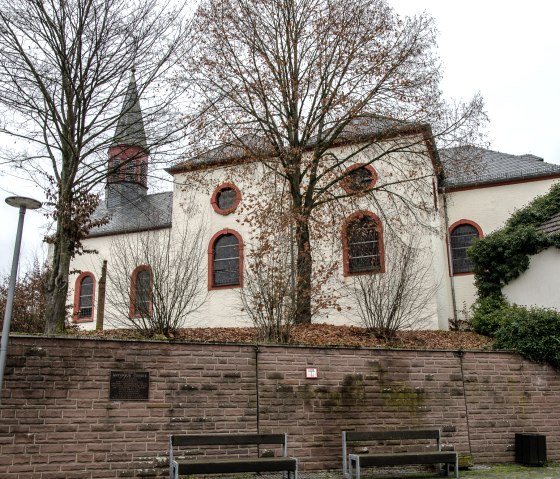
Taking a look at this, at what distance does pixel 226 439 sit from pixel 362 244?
1197 centimetres

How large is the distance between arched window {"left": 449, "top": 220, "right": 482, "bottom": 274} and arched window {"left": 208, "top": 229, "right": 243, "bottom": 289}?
852 cm

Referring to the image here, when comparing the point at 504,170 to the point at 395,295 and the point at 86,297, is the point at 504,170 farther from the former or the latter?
the point at 86,297

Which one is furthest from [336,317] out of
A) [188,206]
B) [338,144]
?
[188,206]

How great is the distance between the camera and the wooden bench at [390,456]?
8320 mm

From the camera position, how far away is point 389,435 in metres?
8.98

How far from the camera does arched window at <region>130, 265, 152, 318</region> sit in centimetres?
1318

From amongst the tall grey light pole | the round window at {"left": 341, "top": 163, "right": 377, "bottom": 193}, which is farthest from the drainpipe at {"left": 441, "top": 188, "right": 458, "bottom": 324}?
the tall grey light pole

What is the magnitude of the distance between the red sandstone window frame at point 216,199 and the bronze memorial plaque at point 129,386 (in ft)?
49.2

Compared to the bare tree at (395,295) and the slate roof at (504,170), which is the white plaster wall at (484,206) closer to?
the slate roof at (504,170)

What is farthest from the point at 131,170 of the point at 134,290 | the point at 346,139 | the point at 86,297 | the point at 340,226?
the point at 86,297

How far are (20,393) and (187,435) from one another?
2362 mm

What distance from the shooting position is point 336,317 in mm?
19672

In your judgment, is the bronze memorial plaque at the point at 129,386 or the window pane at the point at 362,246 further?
the window pane at the point at 362,246

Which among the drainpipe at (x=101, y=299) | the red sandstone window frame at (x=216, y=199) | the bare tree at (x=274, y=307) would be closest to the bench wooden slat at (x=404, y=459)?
the bare tree at (x=274, y=307)
